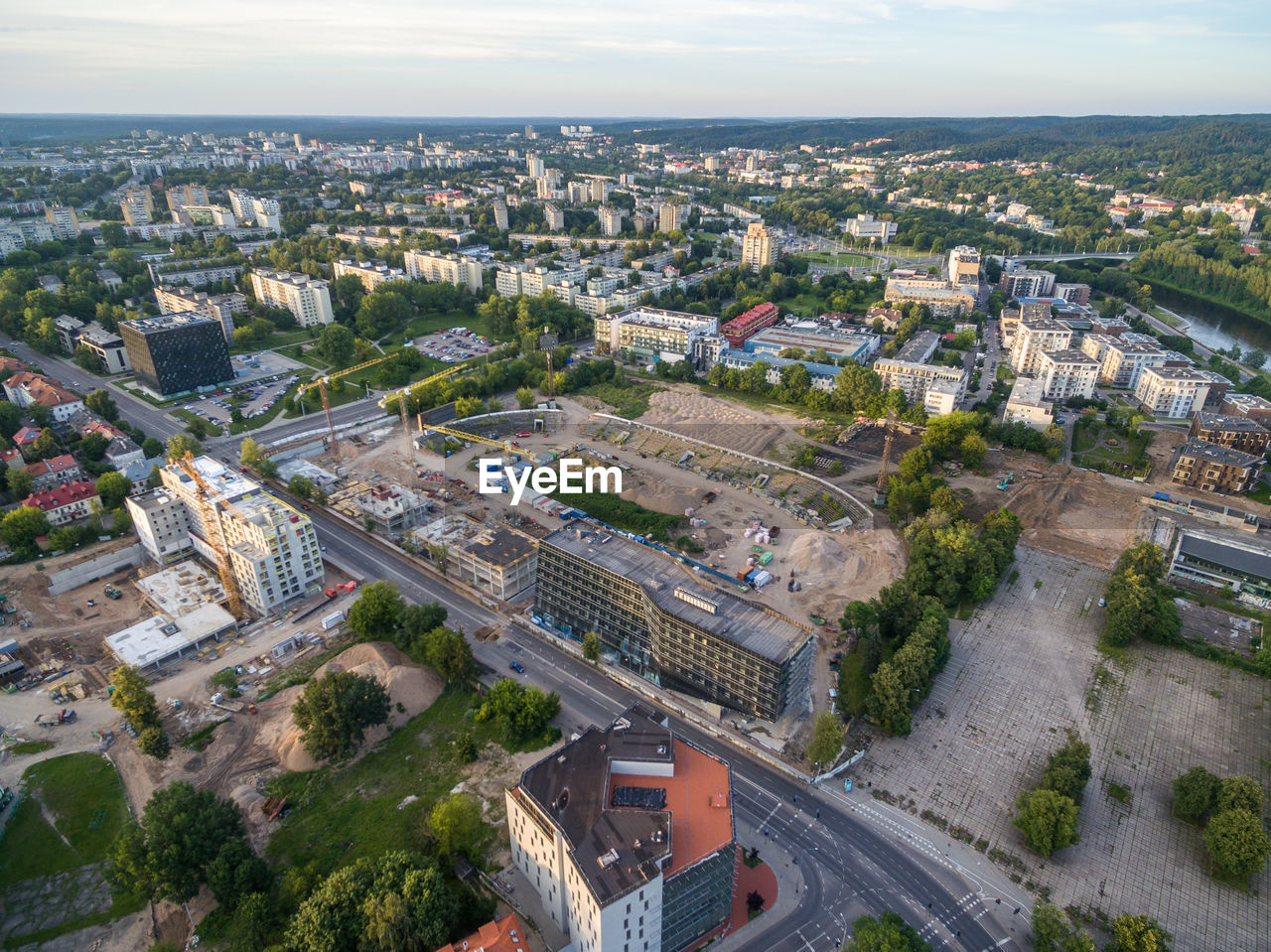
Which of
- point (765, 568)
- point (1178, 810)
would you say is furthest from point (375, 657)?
point (1178, 810)

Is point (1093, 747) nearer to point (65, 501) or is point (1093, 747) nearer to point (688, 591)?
point (688, 591)

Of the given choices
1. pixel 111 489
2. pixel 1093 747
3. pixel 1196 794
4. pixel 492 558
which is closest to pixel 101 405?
pixel 111 489

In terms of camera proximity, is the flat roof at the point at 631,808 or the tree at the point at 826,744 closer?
the flat roof at the point at 631,808

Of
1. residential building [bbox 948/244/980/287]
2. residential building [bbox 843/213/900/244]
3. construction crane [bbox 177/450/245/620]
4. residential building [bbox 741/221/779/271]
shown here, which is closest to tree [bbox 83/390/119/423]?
construction crane [bbox 177/450/245/620]

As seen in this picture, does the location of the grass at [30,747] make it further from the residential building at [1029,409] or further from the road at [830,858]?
the residential building at [1029,409]

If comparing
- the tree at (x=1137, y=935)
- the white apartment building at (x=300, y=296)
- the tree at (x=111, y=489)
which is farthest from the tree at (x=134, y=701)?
the white apartment building at (x=300, y=296)

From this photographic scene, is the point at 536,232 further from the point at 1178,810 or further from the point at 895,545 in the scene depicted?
the point at 1178,810
